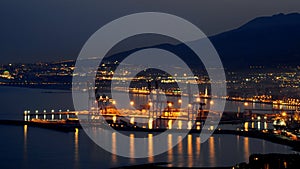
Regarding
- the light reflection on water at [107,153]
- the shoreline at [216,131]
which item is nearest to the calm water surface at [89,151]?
the light reflection on water at [107,153]

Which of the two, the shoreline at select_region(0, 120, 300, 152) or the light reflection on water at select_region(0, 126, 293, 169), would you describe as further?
the shoreline at select_region(0, 120, 300, 152)

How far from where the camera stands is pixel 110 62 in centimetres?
4294

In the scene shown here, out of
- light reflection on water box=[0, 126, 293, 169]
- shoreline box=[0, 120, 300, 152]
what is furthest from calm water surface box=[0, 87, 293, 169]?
shoreline box=[0, 120, 300, 152]

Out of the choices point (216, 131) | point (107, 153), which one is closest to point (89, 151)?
point (107, 153)

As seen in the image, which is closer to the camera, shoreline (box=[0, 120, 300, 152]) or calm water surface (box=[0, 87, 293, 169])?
calm water surface (box=[0, 87, 293, 169])

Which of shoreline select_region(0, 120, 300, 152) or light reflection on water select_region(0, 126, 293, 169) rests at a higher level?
shoreline select_region(0, 120, 300, 152)

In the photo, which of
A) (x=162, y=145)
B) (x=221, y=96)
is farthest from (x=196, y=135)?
(x=221, y=96)

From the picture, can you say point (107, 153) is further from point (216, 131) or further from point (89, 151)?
point (216, 131)

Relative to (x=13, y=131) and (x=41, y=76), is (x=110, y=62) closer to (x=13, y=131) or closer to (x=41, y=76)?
(x=41, y=76)

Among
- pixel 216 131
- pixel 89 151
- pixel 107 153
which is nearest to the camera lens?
pixel 107 153

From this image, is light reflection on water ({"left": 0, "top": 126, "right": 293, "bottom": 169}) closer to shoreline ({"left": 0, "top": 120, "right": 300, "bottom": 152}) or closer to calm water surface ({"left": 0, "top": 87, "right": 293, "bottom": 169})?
calm water surface ({"left": 0, "top": 87, "right": 293, "bottom": 169})

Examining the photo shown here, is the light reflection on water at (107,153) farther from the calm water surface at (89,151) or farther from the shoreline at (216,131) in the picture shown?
the shoreline at (216,131)

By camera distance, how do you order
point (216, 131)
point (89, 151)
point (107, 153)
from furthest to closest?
point (216, 131) < point (89, 151) < point (107, 153)

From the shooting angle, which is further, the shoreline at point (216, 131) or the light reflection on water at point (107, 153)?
the shoreline at point (216, 131)
